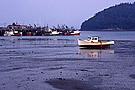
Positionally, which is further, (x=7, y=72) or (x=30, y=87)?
(x=7, y=72)

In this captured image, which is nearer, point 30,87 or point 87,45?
point 30,87

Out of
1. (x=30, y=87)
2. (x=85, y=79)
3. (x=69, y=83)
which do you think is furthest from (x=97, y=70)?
(x=30, y=87)

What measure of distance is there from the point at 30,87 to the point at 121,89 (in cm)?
588

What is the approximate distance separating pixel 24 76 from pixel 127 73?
870 cm

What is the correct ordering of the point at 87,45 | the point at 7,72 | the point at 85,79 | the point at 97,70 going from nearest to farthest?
1. the point at 85,79
2. the point at 7,72
3. the point at 97,70
4. the point at 87,45

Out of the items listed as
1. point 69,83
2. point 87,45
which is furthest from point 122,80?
point 87,45

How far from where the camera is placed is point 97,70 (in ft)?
88.6

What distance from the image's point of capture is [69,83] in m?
20.5

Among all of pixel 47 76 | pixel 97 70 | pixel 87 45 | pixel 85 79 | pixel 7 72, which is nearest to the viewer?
pixel 85 79

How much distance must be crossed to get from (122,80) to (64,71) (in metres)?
6.30

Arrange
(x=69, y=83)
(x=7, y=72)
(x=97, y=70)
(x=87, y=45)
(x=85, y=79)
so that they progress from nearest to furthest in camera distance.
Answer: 1. (x=69, y=83)
2. (x=85, y=79)
3. (x=7, y=72)
4. (x=97, y=70)
5. (x=87, y=45)

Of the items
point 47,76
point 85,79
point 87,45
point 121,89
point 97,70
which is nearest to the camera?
point 121,89

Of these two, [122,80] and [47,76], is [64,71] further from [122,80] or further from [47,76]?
[122,80]

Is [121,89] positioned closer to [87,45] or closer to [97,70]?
[97,70]
